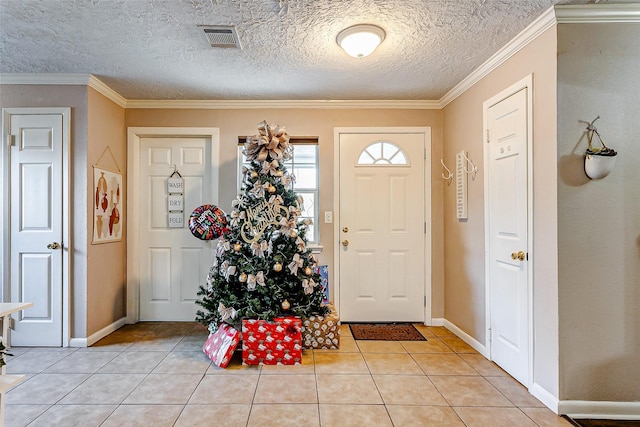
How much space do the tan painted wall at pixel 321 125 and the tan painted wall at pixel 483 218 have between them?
11cm

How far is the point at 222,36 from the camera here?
7.77ft

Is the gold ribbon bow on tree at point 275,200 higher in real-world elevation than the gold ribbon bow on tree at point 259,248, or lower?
higher

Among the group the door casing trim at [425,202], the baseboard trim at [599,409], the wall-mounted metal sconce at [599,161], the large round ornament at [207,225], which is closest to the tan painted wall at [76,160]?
Result: the large round ornament at [207,225]

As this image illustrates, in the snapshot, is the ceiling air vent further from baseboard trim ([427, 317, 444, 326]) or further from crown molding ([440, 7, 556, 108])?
baseboard trim ([427, 317, 444, 326])

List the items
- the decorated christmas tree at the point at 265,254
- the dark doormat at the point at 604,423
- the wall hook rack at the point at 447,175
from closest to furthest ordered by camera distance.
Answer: the dark doormat at the point at 604,423 < the decorated christmas tree at the point at 265,254 < the wall hook rack at the point at 447,175

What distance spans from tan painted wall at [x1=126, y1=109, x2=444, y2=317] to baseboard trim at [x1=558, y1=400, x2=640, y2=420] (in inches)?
66.4

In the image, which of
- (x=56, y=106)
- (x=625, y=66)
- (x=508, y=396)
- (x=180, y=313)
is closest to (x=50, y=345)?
(x=180, y=313)

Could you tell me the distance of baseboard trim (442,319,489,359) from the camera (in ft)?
9.51

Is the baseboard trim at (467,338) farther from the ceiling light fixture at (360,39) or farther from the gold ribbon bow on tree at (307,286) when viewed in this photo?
the ceiling light fixture at (360,39)

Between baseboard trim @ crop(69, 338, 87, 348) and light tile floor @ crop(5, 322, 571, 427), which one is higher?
baseboard trim @ crop(69, 338, 87, 348)

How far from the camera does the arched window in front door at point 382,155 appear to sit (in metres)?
3.72

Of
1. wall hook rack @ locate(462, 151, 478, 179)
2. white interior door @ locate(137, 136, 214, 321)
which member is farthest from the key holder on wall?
white interior door @ locate(137, 136, 214, 321)

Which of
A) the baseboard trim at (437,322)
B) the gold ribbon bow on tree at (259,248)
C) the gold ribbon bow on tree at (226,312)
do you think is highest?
the gold ribbon bow on tree at (259,248)

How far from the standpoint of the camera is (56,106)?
3068 millimetres
